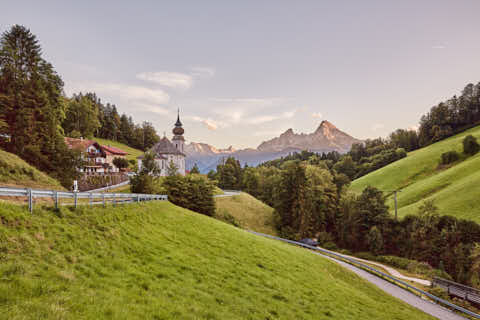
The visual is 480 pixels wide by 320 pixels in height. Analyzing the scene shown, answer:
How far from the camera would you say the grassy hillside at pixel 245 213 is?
172 feet

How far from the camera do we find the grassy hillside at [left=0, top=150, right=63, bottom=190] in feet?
72.7

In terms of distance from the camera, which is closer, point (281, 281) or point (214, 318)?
point (214, 318)

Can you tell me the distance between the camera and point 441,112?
117 m

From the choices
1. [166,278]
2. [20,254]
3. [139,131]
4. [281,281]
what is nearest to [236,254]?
[281,281]

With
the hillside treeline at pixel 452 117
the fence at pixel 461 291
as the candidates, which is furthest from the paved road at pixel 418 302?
the hillside treeline at pixel 452 117

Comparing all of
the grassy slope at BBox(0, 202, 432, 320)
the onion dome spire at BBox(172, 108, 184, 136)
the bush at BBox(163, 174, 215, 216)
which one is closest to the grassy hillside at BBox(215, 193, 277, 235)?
the bush at BBox(163, 174, 215, 216)

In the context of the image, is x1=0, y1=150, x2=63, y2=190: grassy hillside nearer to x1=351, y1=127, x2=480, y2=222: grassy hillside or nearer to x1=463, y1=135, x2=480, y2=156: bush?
x1=351, y1=127, x2=480, y2=222: grassy hillside

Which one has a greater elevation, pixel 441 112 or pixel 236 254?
pixel 441 112

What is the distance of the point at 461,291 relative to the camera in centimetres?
2636

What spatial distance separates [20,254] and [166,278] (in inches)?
207

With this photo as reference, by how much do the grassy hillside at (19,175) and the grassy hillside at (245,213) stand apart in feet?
104

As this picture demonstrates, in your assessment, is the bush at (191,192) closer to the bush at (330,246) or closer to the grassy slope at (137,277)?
the grassy slope at (137,277)

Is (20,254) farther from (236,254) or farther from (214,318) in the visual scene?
(236,254)

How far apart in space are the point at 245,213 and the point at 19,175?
45.4 m
